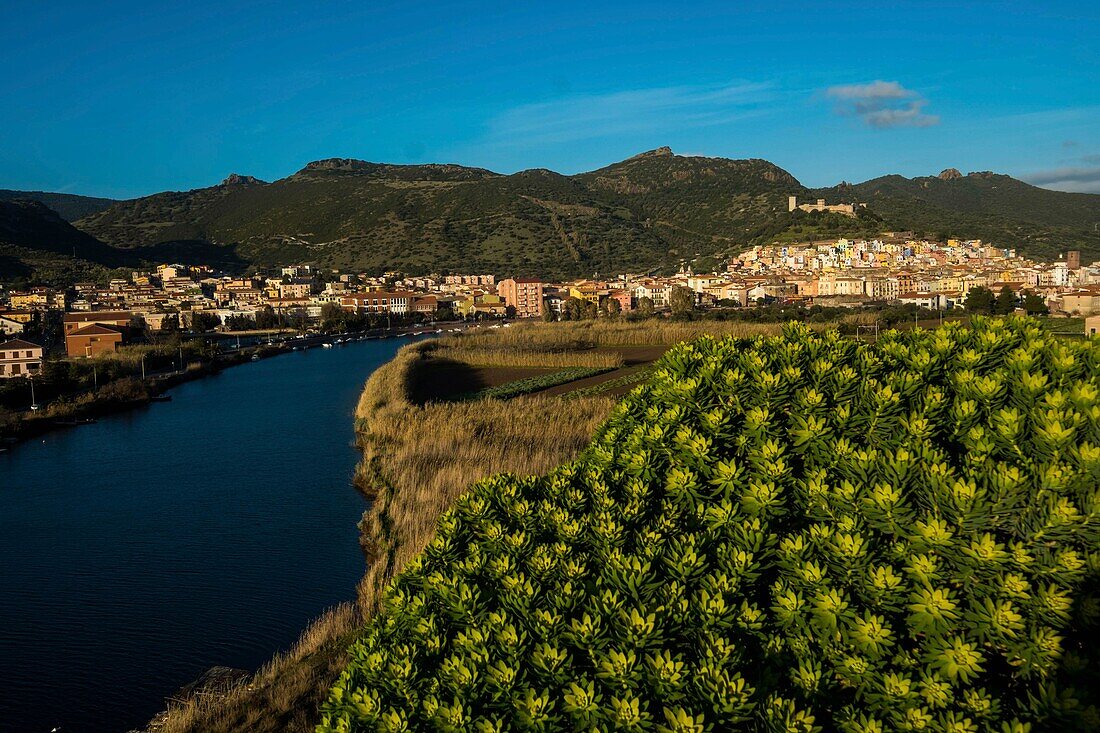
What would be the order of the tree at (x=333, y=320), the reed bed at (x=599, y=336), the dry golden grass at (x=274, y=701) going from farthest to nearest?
the tree at (x=333, y=320)
the reed bed at (x=599, y=336)
the dry golden grass at (x=274, y=701)

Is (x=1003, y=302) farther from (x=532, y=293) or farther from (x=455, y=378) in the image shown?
(x=532, y=293)

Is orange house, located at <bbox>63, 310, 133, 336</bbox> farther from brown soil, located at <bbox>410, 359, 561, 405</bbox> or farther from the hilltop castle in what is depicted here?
the hilltop castle

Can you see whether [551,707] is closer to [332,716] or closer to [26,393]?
[332,716]

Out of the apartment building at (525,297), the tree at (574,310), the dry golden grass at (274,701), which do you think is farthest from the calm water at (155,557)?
the apartment building at (525,297)

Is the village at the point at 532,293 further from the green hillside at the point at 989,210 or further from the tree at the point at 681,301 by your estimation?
the green hillside at the point at 989,210

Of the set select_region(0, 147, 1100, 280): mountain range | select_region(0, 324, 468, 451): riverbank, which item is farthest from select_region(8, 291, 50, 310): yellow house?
select_region(0, 324, 468, 451): riverbank

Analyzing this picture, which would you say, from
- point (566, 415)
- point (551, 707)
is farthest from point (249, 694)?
point (566, 415)
